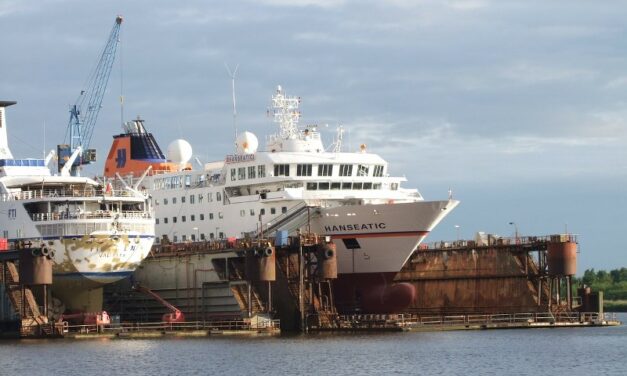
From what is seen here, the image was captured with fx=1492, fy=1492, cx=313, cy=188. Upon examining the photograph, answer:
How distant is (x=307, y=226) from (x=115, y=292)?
44.3ft

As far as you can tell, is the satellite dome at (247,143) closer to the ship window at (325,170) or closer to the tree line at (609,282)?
the ship window at (325,170)

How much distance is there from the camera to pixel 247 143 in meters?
102

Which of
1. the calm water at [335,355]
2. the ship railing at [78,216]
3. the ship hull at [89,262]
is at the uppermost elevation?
the ship railing at [78,216]

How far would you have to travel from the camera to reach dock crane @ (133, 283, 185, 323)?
91.6 meters

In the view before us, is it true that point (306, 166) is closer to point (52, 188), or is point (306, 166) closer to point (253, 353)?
point (52, 188)

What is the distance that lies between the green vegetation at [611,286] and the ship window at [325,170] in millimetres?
57337

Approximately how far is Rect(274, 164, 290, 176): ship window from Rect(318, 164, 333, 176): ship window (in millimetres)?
2081

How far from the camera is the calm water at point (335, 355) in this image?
69.8 meters

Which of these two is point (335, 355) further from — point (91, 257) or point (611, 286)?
point (611, 286)

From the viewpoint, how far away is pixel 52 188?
93.0m

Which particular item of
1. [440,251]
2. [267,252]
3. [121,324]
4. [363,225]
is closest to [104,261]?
[121,324]

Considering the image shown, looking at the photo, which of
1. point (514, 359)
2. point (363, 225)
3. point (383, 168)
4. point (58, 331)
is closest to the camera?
point (514, 359)

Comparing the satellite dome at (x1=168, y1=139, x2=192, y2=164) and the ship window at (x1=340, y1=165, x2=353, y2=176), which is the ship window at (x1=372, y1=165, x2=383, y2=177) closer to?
the ship window at (x1=340, y1=165, x2=353, y2=176)

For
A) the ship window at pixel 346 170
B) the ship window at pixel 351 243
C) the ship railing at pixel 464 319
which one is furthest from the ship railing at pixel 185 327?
the ship window at pixel 346 170
